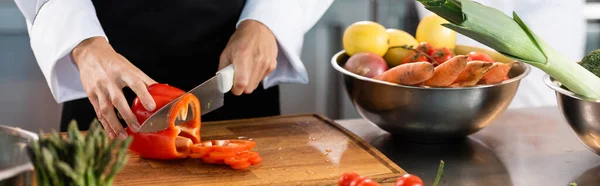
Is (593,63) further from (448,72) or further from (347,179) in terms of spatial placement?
(347,179)

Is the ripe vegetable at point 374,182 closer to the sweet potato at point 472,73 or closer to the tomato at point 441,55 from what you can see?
the sweet potato at point 472,73

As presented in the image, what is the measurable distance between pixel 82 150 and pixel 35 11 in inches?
34.4

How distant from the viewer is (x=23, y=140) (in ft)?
2.83

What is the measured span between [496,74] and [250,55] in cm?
46

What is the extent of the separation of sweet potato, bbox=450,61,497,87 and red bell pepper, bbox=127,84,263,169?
37cm

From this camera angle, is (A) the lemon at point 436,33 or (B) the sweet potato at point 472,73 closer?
(B) the sweet potato at point 472,73

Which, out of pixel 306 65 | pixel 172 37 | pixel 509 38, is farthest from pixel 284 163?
pixel 306 65

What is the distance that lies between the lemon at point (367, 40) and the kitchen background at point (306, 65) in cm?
133

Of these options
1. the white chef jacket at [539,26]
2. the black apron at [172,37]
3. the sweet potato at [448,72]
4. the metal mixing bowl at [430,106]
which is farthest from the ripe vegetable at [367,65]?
the white chef jacket at [539,26]

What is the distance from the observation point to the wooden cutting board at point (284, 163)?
1.22 metres

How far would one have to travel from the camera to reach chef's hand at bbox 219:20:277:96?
1426mm

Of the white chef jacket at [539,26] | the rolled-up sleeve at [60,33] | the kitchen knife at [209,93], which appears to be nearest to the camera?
the kitchen knife at [209,93]

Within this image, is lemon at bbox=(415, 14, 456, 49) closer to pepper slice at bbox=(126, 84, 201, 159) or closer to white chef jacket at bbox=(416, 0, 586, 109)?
pepper slice at bbox=(126, 84, 201, 159)

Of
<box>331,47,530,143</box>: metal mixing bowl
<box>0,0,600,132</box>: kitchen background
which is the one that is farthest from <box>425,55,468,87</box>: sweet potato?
<box>0,0,600,132</box>: kitchen background
